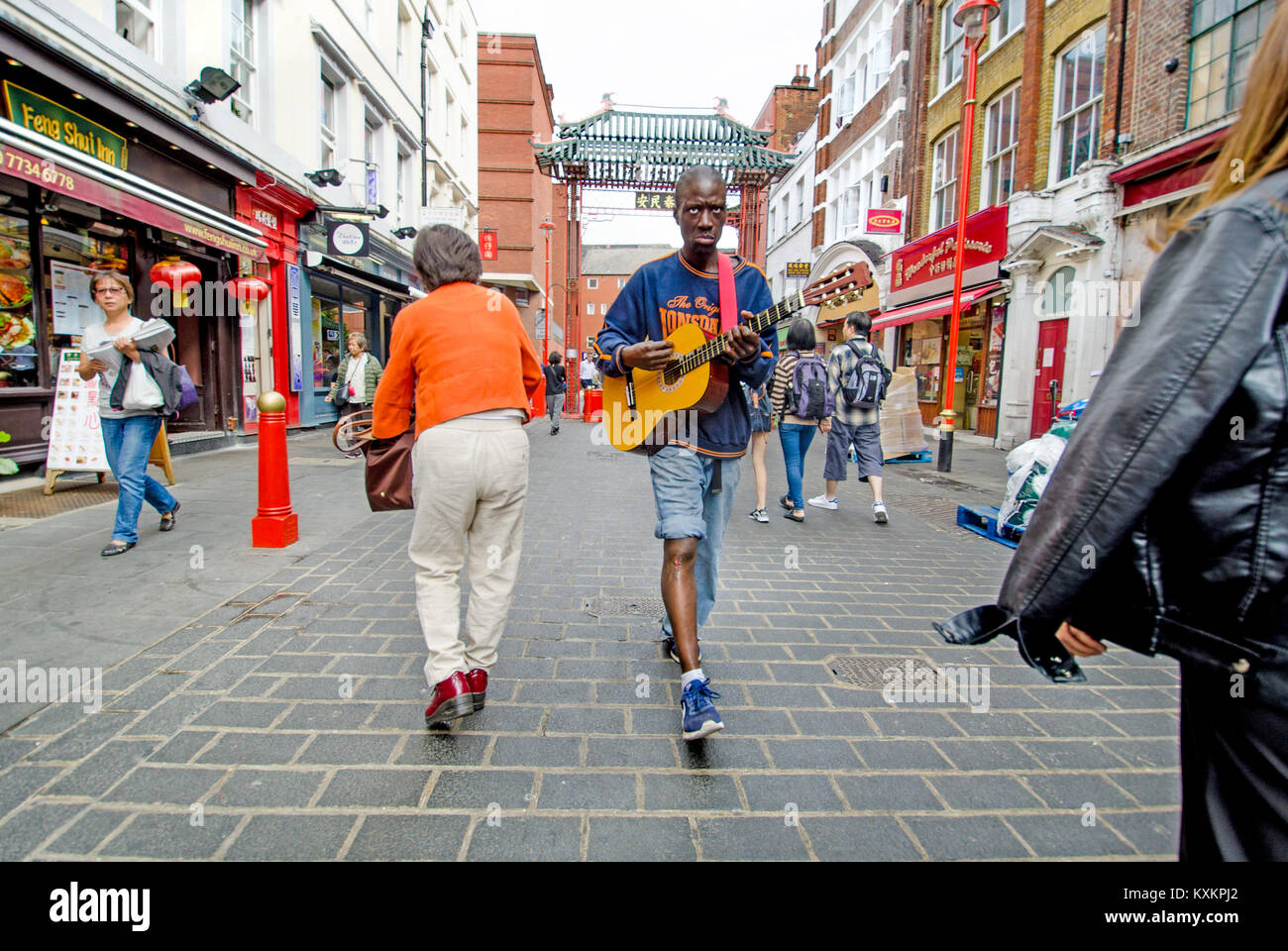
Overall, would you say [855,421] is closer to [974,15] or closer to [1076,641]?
[1076,641]

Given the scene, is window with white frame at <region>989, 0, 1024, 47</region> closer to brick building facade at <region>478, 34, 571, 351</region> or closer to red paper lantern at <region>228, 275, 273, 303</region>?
red paper lantern at <region>228, 275, 273, 303</region>

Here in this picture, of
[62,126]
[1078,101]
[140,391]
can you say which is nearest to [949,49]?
[1078,101]

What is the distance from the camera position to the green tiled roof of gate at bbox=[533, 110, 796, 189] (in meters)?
21.1

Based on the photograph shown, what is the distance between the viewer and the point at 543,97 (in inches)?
1734

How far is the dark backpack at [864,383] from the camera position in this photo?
681cm

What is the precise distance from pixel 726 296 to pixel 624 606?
1.95 metres

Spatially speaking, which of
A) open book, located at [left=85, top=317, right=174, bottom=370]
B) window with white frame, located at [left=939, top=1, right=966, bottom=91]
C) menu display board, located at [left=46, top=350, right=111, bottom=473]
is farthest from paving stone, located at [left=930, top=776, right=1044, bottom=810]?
window with white frame, located at [left=939, top=1, right=966, bottom=91]

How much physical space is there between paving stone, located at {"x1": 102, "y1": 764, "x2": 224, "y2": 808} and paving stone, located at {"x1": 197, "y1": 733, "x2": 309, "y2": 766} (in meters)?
0.08

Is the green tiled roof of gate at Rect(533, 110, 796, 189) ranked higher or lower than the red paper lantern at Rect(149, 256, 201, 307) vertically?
higher

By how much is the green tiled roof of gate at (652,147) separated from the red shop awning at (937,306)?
600cm

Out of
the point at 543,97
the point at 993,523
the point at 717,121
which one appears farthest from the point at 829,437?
the point at 543,97

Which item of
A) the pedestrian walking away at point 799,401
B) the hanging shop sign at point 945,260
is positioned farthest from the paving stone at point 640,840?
the hanging shop sign at point 945,260

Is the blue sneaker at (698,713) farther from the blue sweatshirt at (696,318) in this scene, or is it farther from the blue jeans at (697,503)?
the blue sweatshirt at (696,318)
